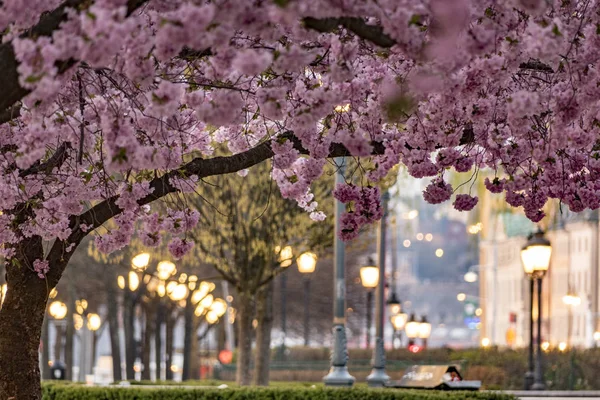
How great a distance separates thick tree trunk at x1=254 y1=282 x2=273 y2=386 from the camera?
3219cm

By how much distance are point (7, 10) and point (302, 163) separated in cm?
590

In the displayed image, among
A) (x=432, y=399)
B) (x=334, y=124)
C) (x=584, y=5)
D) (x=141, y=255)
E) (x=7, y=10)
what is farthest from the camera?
(x=141, y=255)

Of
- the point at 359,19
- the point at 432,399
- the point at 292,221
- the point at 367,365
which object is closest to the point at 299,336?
the point at 367,365

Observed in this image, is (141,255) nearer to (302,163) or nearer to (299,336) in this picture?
(302,163)

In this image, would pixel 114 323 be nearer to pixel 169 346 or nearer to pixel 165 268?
pixel 169 346

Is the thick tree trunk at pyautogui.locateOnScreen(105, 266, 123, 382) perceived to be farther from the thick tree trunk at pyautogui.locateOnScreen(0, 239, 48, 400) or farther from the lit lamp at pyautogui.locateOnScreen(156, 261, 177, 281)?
the thick tree trunk at pyautogui.locateOnScreen(0, 239, 48, 400)

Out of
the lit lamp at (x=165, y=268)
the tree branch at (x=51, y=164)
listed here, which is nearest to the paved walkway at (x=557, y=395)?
the lit lamp at (x=165, y=268)

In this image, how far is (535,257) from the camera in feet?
86.8

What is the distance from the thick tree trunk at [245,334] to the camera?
101 feet

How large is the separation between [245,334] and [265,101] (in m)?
20.6

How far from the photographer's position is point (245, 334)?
31.0 metres

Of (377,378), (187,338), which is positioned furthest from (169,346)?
(377,378)

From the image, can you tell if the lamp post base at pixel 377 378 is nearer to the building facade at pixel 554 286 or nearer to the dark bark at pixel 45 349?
the dark bark at pixel 45 349

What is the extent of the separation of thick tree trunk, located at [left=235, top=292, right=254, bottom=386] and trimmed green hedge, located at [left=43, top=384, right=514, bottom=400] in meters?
5.13
